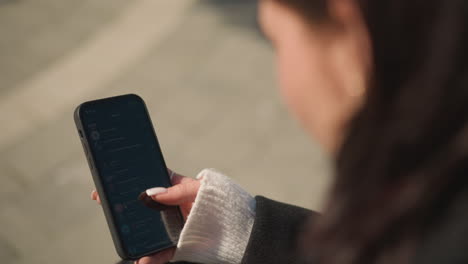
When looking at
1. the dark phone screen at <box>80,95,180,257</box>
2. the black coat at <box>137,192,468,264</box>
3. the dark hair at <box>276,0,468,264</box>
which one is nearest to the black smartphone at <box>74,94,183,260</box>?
the dark phone screen at <box>80,95,180,257</box>

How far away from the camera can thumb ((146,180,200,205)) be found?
103 cm

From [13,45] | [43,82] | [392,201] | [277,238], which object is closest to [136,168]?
[277,238]

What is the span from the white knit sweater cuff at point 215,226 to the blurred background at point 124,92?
37.8 inches

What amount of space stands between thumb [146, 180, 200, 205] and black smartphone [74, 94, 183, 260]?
0.13ft

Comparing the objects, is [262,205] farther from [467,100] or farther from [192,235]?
[467,100]

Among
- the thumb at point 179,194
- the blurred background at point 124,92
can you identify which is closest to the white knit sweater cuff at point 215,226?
the thumb at point 179,194

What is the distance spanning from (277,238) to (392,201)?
44cm

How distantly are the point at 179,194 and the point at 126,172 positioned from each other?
0.13 m

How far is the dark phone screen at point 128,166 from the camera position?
Answer: 1041 millimetres

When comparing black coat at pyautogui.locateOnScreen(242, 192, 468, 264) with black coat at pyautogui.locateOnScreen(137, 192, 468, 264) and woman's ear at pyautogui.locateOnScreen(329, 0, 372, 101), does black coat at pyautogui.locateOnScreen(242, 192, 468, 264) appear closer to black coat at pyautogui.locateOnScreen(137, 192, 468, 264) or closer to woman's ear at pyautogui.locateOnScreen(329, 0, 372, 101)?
black coat at pyautogui.locateOnScreen(137, 192, 468, 264)

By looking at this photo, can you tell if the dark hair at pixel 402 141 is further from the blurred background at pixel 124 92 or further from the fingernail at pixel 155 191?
the blurred background at pixel 124 92

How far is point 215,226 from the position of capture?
1002 millimetres

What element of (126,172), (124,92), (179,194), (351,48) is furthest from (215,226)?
(124,92)

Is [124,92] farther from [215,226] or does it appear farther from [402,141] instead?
→ [402,141]
